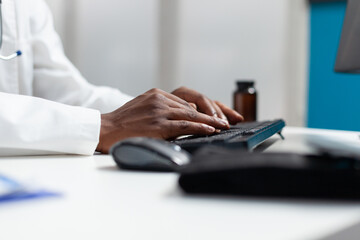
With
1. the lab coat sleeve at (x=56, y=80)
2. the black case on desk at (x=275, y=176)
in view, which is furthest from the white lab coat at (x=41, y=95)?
the black case on desk at (x=275, y=176)

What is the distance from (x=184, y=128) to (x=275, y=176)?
38cm

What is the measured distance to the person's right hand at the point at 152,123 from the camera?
0.74 metres

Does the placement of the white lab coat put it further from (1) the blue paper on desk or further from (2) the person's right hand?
(1) the blue paper on desk

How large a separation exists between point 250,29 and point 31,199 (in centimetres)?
226

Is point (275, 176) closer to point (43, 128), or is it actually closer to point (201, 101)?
point (43, 128)

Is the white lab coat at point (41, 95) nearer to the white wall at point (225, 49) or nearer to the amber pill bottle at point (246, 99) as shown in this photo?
the amber pill bottle at point (246, 99)

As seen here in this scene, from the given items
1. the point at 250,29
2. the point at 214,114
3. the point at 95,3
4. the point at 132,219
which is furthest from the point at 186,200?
the point at 250,29

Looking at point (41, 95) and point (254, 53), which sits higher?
point (254, 53)

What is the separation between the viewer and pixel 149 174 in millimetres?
522

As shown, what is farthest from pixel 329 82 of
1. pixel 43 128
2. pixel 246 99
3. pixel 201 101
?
pixel 43 128

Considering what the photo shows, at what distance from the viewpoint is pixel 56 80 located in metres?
1.35

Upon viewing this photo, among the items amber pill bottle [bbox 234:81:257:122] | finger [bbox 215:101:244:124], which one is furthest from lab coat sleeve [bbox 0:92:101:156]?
amber pill bottle [bbox 234:81:257:122]

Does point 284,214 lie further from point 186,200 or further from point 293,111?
point 293,111

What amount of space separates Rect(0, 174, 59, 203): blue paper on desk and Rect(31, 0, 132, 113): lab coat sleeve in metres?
0.88
